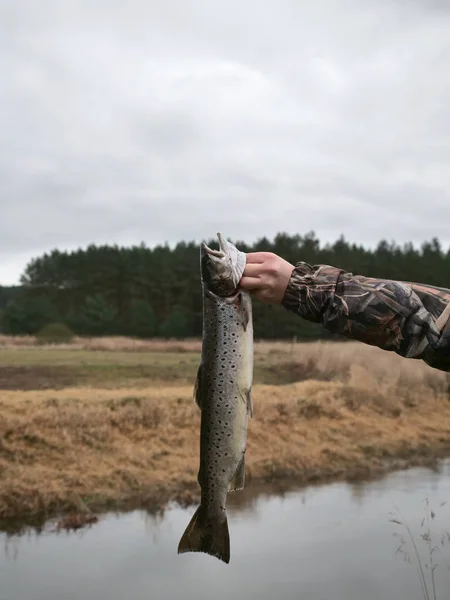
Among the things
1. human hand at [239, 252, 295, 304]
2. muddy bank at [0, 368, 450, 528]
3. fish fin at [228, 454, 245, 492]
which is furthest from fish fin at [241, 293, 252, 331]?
muddy bank at [0, 368, 450, 528]

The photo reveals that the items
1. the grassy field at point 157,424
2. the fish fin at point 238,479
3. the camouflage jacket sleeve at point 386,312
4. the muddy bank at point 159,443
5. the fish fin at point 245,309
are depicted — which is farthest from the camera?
the grassy field at point 157,424

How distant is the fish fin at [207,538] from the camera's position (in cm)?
344

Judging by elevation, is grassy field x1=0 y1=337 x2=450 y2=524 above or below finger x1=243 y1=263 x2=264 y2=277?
below

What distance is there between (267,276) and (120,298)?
1668 cm

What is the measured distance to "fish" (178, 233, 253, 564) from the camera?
313cm

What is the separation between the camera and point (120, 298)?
63.0ft

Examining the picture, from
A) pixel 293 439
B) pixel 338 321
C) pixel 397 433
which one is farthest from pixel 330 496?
pixel 338 321

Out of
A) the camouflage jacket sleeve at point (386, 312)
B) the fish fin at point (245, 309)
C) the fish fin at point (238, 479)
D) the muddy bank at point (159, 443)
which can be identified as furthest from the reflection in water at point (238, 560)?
the camouflage jacket sleeve at point (386, 312)

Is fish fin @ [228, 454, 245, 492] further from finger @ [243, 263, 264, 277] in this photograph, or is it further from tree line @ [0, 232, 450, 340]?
tree line @ [0, 232, 450, 340]

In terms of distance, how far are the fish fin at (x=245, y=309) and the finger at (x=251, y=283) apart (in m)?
0.25

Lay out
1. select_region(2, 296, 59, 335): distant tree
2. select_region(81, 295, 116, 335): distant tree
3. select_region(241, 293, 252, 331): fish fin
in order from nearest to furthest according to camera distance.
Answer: select_region(241, 293, 252, 331): fish fin → select_region(2, 296, 59, 335): distant tree → select_region(81, 295, 116, 335): distant tree

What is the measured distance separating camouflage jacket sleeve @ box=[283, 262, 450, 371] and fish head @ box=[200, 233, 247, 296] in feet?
1.18

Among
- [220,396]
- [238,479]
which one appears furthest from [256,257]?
[238,479]

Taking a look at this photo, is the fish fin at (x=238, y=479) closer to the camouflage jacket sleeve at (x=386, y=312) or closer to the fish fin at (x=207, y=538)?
the fish fin at (x=207, y=538)
